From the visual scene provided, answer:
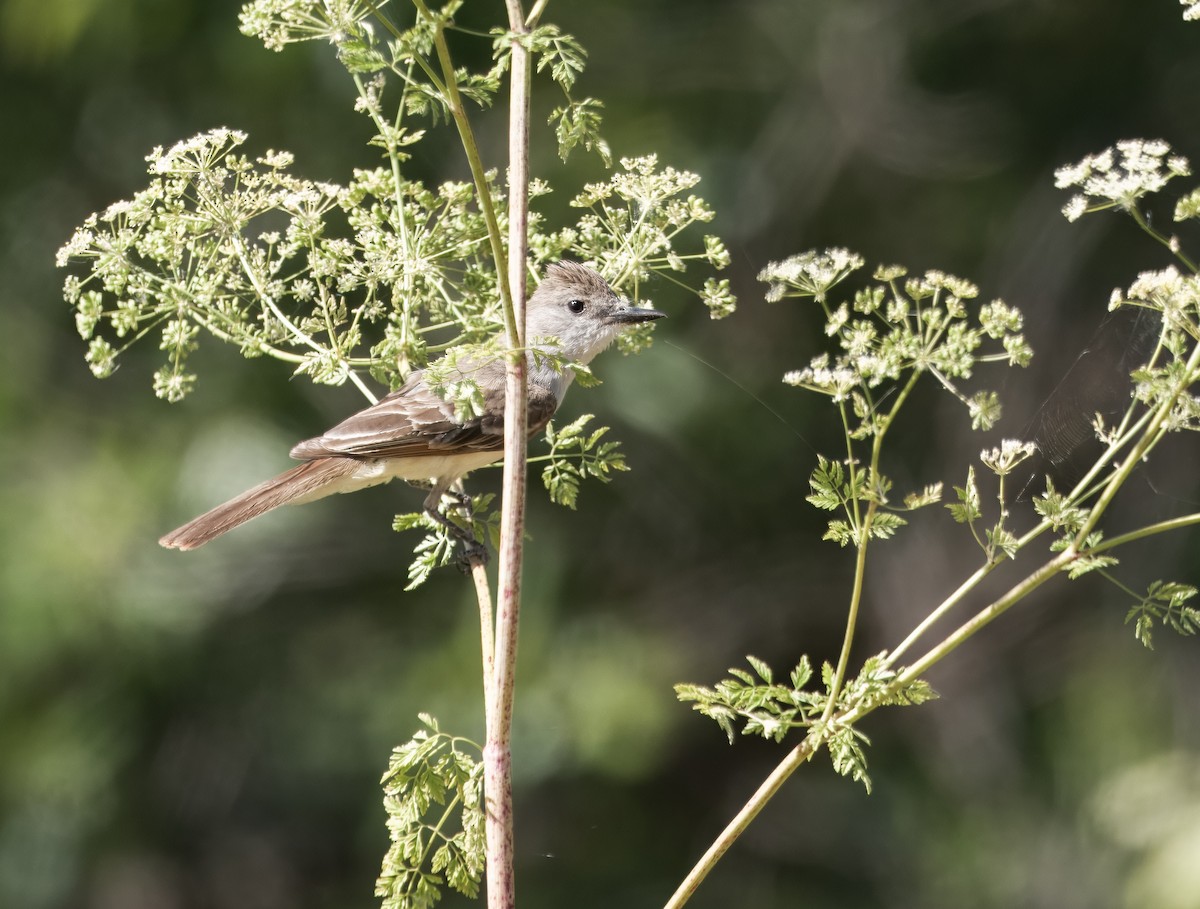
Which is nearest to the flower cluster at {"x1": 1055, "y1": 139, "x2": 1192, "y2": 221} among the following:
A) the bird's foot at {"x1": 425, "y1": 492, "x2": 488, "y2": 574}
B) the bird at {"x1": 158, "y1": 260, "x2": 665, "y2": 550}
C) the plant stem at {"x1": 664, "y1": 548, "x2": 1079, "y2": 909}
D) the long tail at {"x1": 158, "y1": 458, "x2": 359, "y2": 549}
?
the plant stem at {"x1": 664, "y1": 548, "x2": 1079, "y2": 909}

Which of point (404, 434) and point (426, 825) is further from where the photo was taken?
point (404, 434)

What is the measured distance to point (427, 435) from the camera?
9.89 ft

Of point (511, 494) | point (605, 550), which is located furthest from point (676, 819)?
point (511, 494)

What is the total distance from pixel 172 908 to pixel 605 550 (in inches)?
102

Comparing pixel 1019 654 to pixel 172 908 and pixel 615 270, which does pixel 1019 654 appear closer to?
pixel 172 908

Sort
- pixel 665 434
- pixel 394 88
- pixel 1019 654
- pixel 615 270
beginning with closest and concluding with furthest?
1. pixel 615 270
2. pixel 394 88
3. pixel 665 434
4. pixel 1019 654

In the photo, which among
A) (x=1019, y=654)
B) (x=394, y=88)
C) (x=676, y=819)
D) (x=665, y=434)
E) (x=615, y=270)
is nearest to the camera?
(x=615, y=270)

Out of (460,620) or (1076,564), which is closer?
(1076,564)

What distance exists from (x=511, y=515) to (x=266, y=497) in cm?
159

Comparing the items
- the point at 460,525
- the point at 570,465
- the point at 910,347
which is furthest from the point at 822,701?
the point at 460,525

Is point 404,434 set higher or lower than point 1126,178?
higher

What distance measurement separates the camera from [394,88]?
17.4 feet

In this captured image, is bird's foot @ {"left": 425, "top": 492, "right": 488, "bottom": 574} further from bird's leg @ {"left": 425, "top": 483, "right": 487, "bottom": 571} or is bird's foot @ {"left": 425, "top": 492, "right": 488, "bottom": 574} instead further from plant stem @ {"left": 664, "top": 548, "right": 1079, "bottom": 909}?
plant stem @ {"left": 664, "top": 548, "right": 1079, "bottom": 909}

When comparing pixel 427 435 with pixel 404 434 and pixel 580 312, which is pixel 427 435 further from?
pixel 580 312
